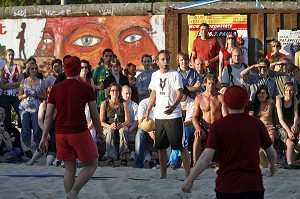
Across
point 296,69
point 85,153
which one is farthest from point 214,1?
point 85,153

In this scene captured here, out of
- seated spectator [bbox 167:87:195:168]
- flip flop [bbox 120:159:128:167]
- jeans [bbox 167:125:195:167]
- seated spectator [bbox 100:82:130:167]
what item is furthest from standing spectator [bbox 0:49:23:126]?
jeans [bbox 167:125:195:167]

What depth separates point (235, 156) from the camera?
6359mm

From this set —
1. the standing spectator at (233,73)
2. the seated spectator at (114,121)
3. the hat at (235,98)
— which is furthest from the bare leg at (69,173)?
the standing spectator at (233,73)

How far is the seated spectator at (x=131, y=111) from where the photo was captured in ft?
42.7

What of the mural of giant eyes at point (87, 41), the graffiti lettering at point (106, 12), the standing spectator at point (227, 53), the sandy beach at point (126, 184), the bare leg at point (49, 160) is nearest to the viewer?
the sandy beach at point (126, 184)

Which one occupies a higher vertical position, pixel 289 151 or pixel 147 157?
pixel 289 151

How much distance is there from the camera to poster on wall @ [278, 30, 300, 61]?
15570mm

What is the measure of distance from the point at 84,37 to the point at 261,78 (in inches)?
250

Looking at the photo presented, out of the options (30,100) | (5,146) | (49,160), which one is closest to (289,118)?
(49,160)

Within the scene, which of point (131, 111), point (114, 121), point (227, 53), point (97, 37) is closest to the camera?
point (114, 121)

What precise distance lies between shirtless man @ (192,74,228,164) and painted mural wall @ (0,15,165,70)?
18.1ft

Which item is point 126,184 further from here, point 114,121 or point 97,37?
point 97,37

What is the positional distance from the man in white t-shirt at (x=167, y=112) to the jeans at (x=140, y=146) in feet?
5.19

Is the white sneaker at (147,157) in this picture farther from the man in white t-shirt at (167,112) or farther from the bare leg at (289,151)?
the bare leg at (289,151)
